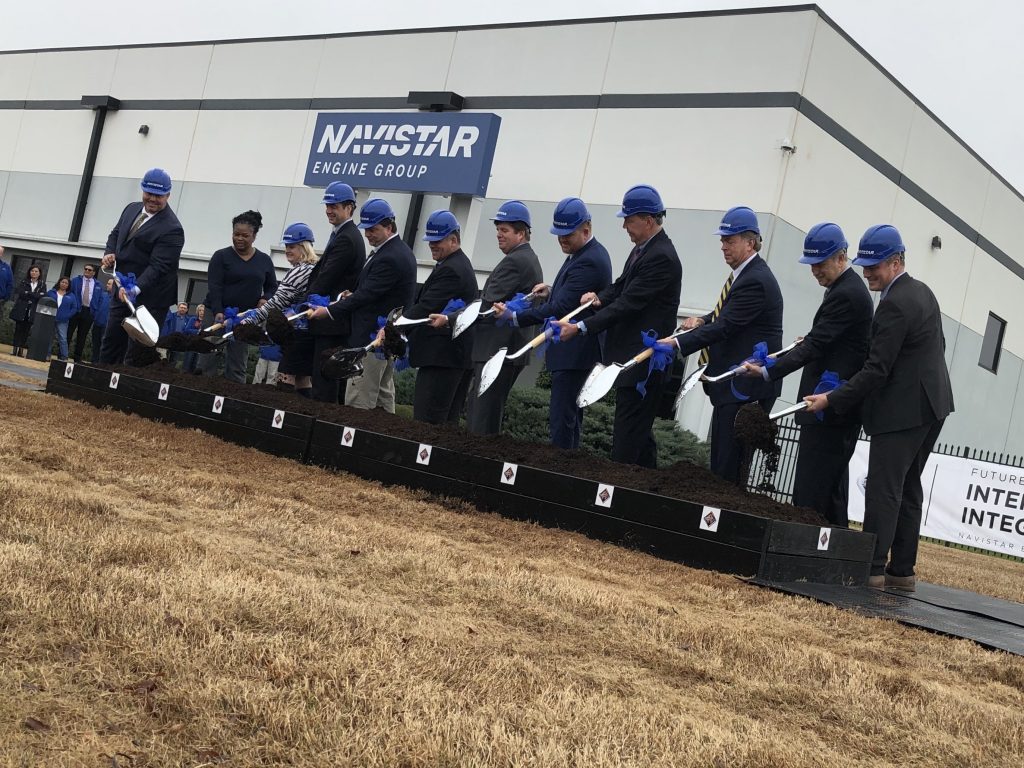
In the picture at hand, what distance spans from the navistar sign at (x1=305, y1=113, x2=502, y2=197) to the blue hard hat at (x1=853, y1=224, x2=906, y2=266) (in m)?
10.6

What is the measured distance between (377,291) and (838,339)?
3.84 metres

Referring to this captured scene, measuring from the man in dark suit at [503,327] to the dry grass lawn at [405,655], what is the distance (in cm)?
299

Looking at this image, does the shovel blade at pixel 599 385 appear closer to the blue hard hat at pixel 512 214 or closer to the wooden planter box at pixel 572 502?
the wooden planter box at pixel 572 502

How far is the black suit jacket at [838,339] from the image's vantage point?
661 cm

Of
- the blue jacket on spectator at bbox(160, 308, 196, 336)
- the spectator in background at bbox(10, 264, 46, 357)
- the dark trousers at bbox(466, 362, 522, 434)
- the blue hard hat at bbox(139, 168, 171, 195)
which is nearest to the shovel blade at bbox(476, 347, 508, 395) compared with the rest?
the dark trousers at bbox(466, 362, 522, 434)

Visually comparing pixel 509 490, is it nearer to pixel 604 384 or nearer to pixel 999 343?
pixel 604 384

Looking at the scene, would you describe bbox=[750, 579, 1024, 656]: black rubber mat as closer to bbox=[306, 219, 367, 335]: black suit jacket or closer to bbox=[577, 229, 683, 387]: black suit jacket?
bbox=[577, 229, 683, 387]: black suit jacket

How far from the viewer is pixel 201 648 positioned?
2824mm

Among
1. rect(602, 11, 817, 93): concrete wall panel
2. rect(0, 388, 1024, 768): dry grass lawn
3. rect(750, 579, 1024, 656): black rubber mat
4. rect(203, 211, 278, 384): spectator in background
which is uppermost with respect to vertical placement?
rect(602, 11, 817, 93): concrete wall panel

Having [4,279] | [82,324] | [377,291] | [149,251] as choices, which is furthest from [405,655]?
[4,279]

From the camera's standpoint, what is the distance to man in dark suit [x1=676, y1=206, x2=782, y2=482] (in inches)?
276

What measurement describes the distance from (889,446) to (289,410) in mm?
4215

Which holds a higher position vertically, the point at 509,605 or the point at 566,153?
the point at 566,153

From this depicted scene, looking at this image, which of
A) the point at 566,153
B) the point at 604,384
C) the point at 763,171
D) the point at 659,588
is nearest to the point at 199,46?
the point at 566,153
